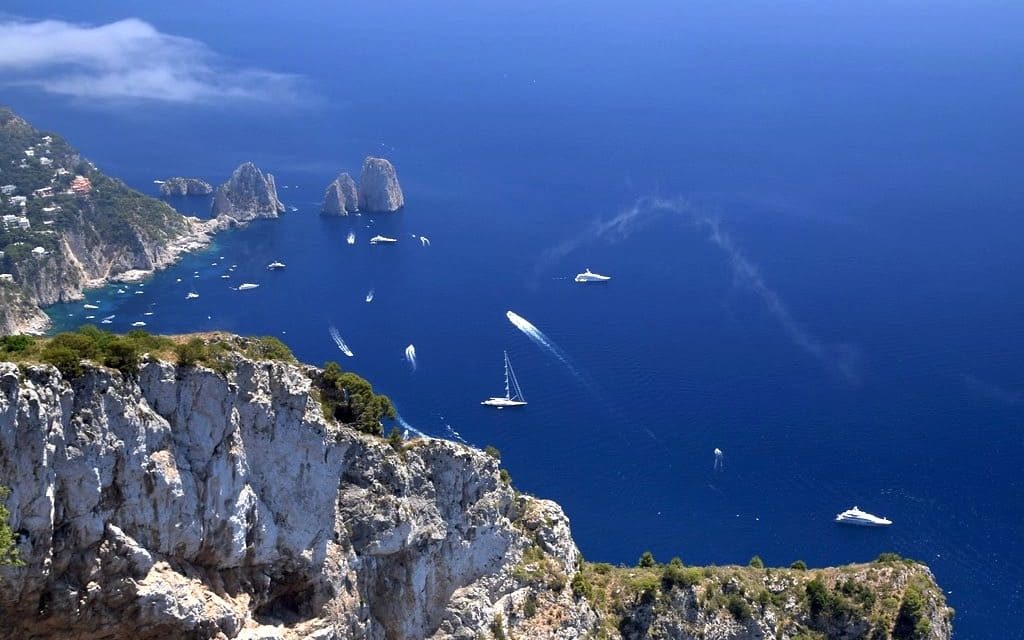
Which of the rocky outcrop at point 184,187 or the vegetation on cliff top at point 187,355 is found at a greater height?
the rocky outcrop at point 184,187

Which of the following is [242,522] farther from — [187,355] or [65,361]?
[65,361]

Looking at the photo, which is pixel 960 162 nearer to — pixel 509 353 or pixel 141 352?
pixel 509 353

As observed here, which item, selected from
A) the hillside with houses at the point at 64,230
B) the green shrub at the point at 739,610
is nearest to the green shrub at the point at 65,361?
the green shrub at the point at 739,610

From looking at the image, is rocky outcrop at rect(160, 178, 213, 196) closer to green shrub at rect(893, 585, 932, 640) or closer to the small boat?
the small boat

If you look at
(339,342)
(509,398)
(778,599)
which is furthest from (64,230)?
(778,599)

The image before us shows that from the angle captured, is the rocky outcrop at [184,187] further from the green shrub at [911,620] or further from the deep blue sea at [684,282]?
the green shrub at [911,620]

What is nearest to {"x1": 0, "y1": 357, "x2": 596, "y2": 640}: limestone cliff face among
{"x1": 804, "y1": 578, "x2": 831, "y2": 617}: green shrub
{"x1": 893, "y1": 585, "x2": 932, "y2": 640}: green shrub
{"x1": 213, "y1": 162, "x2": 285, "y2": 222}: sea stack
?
{"x1": 804, "y1": 578, "x2": 831, "y2": 617}: green shrub
